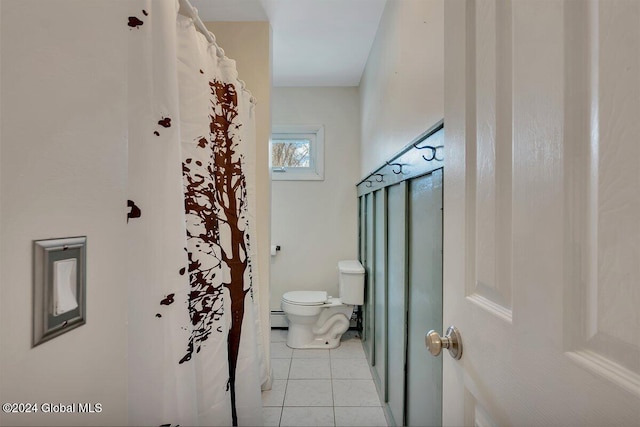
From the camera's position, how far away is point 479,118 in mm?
610

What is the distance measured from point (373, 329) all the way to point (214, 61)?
6.98ft

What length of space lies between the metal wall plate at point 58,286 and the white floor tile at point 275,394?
1927mm

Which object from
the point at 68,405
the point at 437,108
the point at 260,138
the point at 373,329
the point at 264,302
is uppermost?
the point at 260,138

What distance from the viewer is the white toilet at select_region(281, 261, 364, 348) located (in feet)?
9.39

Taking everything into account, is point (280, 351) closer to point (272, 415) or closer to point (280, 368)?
point (280, 368)

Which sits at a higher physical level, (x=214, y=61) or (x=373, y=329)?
(x=214, y=61)

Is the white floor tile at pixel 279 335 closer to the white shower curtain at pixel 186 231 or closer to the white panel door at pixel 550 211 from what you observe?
the white shower curtain at pixel 186 231

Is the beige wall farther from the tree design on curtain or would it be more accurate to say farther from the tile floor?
the tree design on curtain

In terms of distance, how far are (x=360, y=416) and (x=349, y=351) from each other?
936 millimetres

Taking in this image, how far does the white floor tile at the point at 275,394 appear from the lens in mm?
2121

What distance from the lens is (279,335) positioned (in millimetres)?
3291

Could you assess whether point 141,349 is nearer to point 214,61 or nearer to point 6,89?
point 6,89

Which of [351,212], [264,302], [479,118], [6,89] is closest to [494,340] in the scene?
[479,118]

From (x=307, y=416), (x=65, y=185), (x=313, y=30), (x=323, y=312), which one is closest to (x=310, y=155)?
(x=313, y=30)
